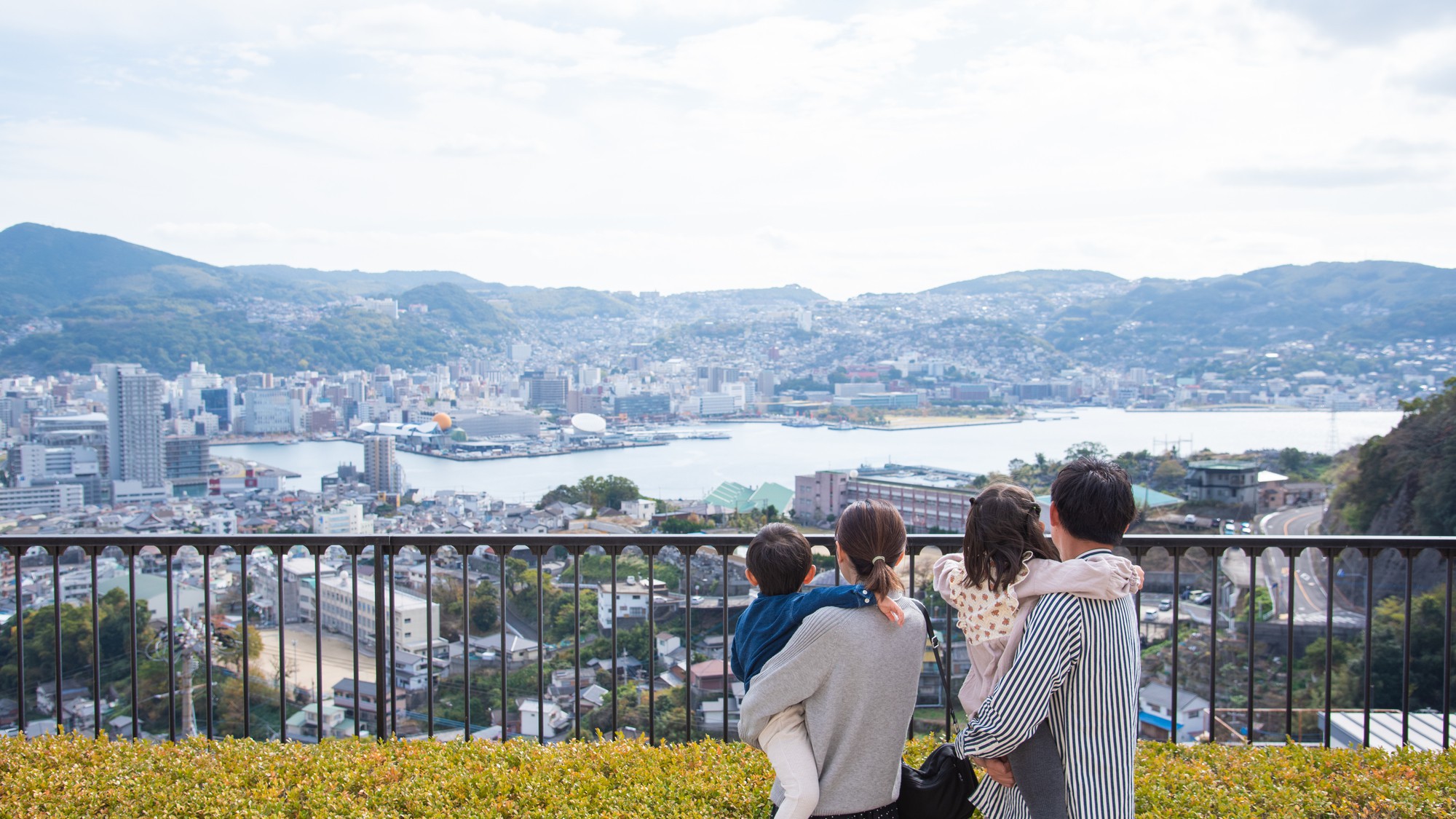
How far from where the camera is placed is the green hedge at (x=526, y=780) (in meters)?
2.92

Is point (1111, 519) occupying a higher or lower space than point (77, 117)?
lower

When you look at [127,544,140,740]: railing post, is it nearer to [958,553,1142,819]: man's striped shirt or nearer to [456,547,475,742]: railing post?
[456,547,475,742]: railing post

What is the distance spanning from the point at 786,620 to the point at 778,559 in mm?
156

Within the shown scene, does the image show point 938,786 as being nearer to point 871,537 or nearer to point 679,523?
point 871,537

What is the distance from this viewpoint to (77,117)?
26406 millimetres

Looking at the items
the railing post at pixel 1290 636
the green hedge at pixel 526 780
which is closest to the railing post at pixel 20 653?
the green hedge at pixel 526 780

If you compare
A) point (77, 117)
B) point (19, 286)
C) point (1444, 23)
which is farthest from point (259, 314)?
point (1444, 23)

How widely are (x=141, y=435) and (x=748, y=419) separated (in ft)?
103

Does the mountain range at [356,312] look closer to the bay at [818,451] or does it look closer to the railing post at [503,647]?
the bay at [818,451]

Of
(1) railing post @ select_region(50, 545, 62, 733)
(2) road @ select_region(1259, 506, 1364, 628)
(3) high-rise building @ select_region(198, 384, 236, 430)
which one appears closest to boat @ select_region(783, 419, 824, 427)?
(2) road @ select_region(1259, 506, 1364, 628)

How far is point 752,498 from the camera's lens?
2728cm

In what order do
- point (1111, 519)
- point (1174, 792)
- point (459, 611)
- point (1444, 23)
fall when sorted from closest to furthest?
1. point (1111, 519)
2. point (1174, 792)
3. point (1444, 23)
4. point (459, 611)

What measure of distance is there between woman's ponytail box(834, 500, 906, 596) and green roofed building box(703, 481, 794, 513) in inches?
867

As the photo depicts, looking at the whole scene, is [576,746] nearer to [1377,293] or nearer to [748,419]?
[748,419]
